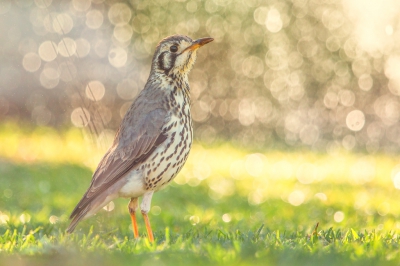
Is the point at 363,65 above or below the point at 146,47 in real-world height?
below

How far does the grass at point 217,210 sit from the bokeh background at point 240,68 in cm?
187

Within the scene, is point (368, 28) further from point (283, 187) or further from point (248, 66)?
point (283, 187)

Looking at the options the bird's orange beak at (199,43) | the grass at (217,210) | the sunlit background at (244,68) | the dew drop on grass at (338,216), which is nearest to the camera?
the grass at (217,210)

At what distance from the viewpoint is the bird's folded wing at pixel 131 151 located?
5.30 m

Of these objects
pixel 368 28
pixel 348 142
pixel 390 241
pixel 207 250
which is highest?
pixel 368 28

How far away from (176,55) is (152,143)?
2.69ft

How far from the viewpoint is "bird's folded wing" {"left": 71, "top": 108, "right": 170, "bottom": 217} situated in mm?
5297

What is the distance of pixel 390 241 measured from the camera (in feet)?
15.9

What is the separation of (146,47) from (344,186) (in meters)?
7.40

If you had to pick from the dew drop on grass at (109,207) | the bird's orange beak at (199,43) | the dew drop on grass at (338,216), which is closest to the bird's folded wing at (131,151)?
the dew drop on grass at (109,207)

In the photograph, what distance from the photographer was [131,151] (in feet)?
17.6

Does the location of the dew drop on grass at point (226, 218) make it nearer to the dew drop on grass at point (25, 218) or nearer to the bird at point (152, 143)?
the bird at point (152, 143)

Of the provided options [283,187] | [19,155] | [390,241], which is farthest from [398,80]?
[390,241]

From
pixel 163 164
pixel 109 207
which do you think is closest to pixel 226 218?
pixel 109 207
